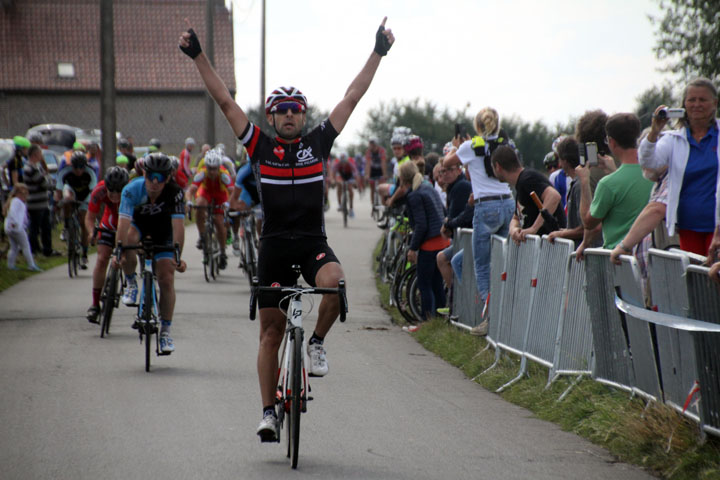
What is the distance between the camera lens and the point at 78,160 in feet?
62.3

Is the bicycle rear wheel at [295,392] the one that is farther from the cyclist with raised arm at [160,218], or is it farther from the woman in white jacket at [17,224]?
the woman in white jacket at [17,224]

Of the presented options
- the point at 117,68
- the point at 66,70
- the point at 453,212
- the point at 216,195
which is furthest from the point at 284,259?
the point at 66,70

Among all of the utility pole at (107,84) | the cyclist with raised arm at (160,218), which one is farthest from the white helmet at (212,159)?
the cyclist with raised arm at (160,218)

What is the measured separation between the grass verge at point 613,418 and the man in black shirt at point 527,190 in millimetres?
1235

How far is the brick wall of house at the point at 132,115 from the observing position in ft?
202

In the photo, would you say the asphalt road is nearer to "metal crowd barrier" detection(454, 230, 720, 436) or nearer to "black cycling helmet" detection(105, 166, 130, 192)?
"metal crowd barrier" detection(454, 230, 720, 436)

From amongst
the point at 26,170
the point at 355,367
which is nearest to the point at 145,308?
the point at 355,367

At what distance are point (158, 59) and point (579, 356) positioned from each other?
6054cm

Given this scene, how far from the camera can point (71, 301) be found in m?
15.7

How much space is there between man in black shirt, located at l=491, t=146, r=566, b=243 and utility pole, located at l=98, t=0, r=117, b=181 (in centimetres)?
1349

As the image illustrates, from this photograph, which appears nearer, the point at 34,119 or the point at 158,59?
the point at 34,119

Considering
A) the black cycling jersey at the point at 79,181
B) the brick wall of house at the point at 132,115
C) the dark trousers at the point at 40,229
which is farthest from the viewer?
the brick wall of house at the point at 132,115

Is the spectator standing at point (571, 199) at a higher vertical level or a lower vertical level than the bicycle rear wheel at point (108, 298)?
higher

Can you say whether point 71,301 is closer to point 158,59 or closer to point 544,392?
point 544,392
